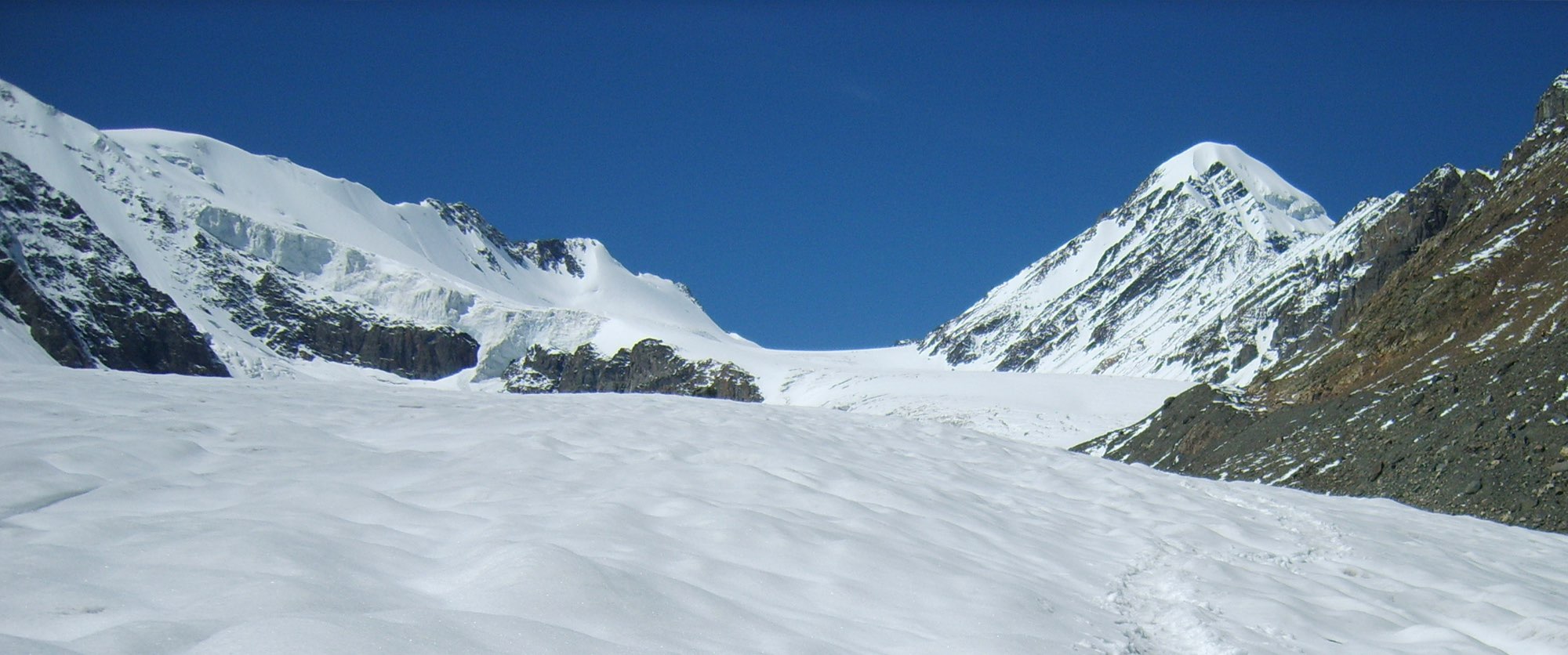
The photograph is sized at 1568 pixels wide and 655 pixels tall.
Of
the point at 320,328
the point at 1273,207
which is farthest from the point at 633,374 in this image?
the point at 1273,207

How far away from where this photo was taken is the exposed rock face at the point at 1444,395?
57.6 ft

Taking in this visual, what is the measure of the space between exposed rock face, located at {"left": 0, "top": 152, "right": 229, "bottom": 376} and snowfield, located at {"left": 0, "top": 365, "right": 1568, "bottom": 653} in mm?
121959

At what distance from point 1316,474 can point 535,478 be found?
1975 centimetres

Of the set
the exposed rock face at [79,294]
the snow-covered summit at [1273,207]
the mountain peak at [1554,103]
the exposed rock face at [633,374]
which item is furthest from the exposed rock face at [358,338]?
the mountain peak at [1554,103]

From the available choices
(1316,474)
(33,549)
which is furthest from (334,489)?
(1316,474)

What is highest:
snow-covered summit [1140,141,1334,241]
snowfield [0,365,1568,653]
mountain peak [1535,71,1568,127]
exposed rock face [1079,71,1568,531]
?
snow-covered summit [1140,141,1334,241]

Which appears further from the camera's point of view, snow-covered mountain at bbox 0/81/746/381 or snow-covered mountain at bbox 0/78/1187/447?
snow-covered mountain at bbox 0/81/746/381

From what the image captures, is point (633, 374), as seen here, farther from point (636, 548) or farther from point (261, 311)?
point (636, 548)

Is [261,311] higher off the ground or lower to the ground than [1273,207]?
lower

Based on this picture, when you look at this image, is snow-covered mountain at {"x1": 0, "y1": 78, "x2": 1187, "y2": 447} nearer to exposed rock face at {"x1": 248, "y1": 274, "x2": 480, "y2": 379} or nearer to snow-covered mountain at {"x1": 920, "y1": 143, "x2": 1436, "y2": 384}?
exposed rock face at {"x1": 248, "y1": 274, "x2": 480, "y2": 379}

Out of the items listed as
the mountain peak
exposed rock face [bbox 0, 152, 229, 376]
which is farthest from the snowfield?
exposed rock face [bbox 0, 152, 229, 376]

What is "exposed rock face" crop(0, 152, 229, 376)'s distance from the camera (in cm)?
11094

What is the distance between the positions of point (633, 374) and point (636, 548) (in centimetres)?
13180

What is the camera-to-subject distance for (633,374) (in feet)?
448
